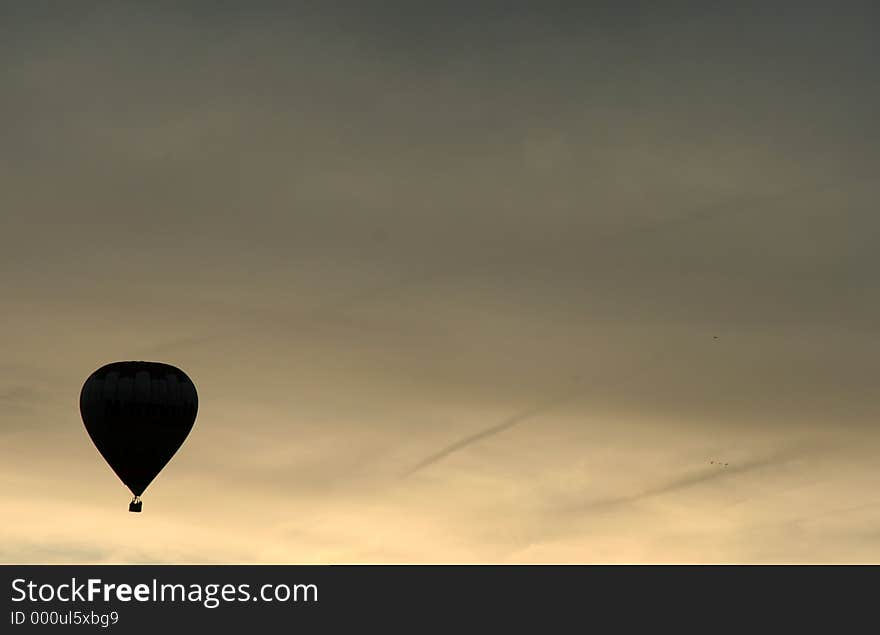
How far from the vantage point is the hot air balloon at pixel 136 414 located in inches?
4690

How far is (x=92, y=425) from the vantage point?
4712 inches

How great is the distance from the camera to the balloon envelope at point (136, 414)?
119 metres

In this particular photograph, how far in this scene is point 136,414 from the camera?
119125mm

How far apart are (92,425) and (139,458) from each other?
161 inches

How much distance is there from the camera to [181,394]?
121375 mm

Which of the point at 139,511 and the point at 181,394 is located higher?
the point at 181,394

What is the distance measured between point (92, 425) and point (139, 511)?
6989 mm

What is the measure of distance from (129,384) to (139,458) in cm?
545

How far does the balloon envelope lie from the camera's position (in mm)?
119125

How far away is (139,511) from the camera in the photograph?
119625 mm

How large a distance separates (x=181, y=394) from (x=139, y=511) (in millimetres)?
8872

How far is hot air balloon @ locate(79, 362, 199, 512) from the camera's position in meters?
119

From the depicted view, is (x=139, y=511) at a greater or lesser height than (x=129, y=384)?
lesser

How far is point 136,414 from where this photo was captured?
11912 cm
